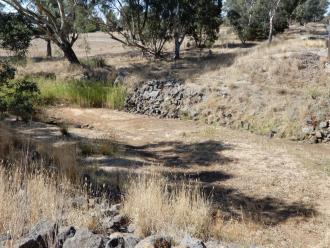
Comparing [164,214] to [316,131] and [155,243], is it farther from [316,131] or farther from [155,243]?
[316,131]

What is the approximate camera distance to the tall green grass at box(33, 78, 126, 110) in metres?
19.4

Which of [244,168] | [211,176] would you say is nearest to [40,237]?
[211,176]

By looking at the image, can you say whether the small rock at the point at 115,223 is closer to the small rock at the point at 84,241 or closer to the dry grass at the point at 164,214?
the dry grass at the point at 164,214

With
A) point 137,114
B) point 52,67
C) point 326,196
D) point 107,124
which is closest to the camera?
point 326,196

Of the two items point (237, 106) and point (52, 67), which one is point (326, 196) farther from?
point (52, 67)

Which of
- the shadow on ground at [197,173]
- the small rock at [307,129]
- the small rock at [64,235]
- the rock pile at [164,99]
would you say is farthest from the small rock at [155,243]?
the rock pile at [164,99]

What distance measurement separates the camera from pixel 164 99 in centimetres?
1856

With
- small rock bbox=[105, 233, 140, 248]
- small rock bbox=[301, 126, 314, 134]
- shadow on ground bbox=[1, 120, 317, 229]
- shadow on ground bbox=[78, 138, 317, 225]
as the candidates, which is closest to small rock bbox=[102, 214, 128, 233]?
small rock bbox=[105, 233, 140, 248]

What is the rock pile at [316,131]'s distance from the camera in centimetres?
1391

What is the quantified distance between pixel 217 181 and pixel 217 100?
23.6 ft

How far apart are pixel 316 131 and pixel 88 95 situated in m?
9.32

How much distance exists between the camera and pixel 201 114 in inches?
667

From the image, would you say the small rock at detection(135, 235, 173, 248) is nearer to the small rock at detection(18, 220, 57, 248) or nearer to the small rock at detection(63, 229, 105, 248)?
the small rock at detection(63, 229, 105, 248)

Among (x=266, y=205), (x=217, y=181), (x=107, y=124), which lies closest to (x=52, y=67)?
(x=107, y=124)
